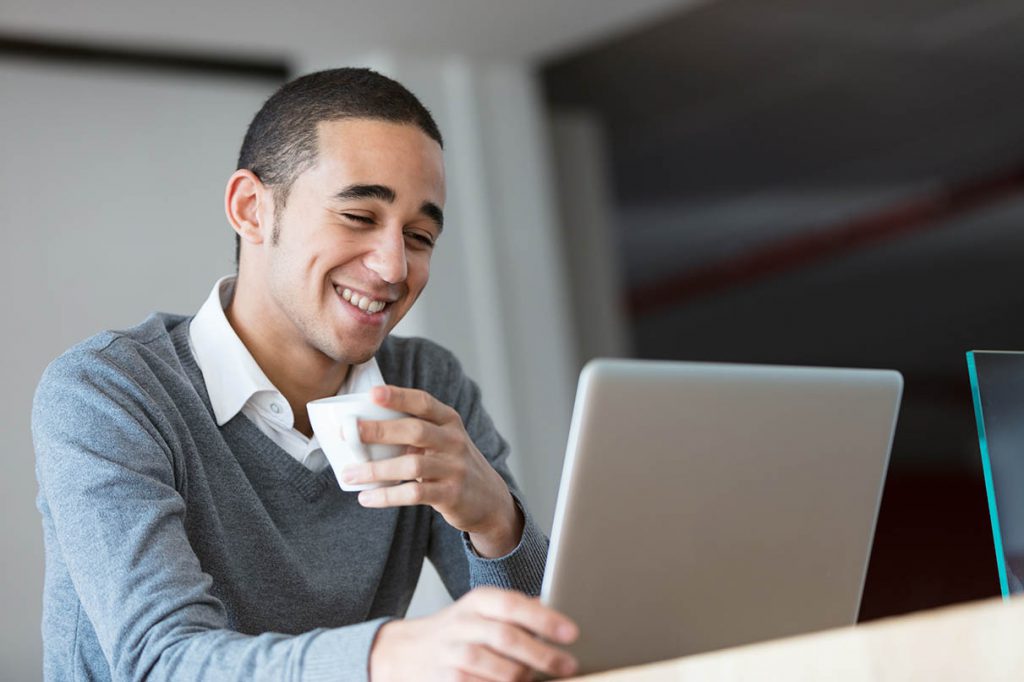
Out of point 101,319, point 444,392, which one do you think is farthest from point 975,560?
point 444,392

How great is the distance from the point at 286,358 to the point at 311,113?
32 cm

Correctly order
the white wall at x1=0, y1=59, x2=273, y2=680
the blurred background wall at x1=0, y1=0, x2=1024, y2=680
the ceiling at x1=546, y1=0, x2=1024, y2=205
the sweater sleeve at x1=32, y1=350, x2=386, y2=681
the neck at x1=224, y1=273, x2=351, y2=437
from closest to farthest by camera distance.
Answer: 1. the sweater sleeve at x1=32, y1=350, x2=386, y2=681
2. the neck at x1=224, y1=273, x2=351, y2=437
3. the white wall at x1=0, y1=59, x2=273, y2=680
4. the blurred background wall at x1=0, y1=0, x2=1024, y2=680
5. the ceiling at x1=546, y1=0, x2=1024, y2=205

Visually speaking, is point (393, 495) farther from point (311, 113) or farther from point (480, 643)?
point (311, 113)

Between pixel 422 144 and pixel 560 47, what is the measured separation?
351 centimetres

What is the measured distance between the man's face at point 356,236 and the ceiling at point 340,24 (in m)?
2.72

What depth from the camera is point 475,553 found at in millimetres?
1511

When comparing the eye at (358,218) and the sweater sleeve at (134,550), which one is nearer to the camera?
the sweater sleeve at (134,550)

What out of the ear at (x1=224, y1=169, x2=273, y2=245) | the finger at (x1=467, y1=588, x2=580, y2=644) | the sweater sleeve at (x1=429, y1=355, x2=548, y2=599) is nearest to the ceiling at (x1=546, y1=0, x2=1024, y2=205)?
the sweater sleeve at (x1=429, y1=355, x2=548, y2=599)

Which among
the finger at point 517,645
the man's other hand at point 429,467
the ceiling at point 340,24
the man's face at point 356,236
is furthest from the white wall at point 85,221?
the finger at point 517,645

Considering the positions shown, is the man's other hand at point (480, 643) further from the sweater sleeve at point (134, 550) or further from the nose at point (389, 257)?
the nose at point (389, 257)

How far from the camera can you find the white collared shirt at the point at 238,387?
159cm

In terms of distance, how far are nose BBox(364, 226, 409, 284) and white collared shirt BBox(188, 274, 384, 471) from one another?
0.44ft

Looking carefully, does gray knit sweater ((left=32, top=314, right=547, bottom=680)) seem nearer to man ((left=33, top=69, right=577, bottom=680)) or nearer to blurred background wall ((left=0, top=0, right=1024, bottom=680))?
man ((left=33, top=69, right=577, bottom=680))

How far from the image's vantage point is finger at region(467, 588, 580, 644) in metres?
0.97
